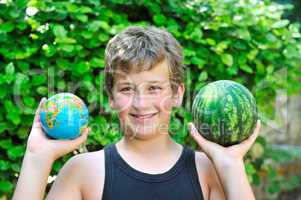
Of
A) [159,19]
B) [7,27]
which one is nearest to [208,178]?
[159,19]

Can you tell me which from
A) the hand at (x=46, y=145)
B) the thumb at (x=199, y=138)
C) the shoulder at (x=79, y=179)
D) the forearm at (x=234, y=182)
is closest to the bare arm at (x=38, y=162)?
the hand at (x=46, y=145)

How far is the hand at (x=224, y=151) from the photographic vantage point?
297cm

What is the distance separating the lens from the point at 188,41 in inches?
182

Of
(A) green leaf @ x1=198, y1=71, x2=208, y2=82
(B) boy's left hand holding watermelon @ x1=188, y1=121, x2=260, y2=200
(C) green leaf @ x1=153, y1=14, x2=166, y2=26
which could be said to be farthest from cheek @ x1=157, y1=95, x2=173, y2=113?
(C) green leaf @ x1=153, y1=14, x2=166, y2=26

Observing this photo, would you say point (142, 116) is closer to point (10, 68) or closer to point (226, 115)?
point (226, 115)

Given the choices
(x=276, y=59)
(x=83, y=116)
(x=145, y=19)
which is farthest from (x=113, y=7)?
(x=83, y=116)

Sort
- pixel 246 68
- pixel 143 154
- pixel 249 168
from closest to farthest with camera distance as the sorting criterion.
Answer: pixel 143 154 < pixel 246 68 < pixel 249 168

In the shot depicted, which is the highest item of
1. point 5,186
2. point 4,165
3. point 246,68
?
point 246,68

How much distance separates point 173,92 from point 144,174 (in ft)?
1.65

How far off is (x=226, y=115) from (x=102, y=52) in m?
1.52

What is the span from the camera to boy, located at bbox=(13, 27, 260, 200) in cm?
294

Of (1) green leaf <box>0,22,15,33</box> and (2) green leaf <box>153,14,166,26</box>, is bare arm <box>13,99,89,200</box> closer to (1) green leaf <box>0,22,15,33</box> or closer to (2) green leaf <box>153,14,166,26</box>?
(1) green leaf <box>0,22,15,33</box>

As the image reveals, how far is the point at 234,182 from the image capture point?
2914 mm

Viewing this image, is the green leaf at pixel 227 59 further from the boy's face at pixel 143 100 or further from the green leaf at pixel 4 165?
the green leaf at pixel 4 165
